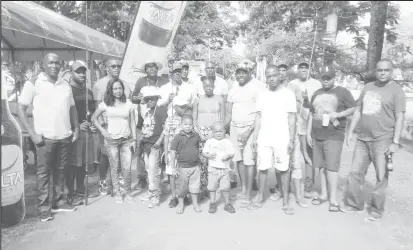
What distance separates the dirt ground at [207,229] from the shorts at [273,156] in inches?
23.5

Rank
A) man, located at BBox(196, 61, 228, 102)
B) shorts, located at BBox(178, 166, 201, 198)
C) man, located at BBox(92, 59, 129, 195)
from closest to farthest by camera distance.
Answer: shorts, located at BBox(178, 166, 201, 198)
man, located at BBox(196, 61, 228, 102)
man, located at BBox(92, 59, 129, 195)

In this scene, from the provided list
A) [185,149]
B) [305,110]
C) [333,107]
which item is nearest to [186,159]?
[185,149]

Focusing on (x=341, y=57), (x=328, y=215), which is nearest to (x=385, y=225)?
(x=328, y=215)

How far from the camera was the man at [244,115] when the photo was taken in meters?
4.65

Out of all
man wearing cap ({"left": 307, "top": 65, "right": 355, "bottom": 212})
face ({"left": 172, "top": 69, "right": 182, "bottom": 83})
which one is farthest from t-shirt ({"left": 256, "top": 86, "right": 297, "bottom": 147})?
face ({"left": 172, "top": 69, "right": 182, "bottom": 83})

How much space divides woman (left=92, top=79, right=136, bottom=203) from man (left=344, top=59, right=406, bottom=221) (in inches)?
116

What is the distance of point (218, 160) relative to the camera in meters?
4.32

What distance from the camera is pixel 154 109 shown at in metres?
4.68

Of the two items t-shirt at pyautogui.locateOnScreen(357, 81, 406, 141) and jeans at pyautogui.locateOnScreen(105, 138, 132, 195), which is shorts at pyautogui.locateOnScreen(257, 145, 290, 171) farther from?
jeans at pyautogui.locateOnScreen(105, 138, 132, 195)

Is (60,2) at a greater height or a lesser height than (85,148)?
greater

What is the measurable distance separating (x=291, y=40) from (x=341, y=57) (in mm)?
1438

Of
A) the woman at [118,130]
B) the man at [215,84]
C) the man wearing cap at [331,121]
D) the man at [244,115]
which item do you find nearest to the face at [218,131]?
the man at [244,115]

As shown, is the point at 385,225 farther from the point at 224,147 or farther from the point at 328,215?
the point at 224,147

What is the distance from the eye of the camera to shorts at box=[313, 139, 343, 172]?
439cm
